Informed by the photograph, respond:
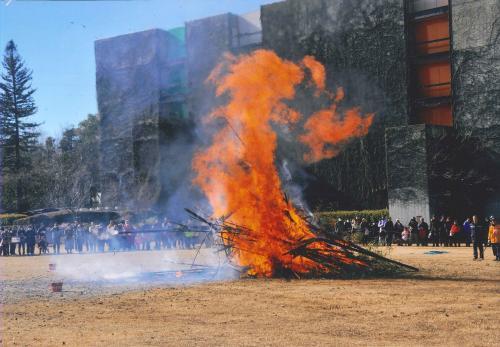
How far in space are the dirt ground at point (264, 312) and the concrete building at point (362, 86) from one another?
17.1 meters

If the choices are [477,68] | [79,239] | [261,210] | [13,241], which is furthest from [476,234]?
[13,241]

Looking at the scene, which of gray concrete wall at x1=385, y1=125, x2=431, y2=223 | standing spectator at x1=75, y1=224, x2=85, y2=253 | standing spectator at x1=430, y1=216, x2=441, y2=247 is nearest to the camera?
standing spectator at x1=430, y1=216, x2=441, y2=247

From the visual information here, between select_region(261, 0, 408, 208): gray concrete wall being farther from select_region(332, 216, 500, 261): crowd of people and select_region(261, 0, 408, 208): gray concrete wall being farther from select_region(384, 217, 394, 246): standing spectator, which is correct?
select_region(384, 217, 394, 246): standing spectator

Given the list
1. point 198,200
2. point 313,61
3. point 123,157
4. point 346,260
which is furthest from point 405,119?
point 346,260

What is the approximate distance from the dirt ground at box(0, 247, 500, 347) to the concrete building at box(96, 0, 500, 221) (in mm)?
17113

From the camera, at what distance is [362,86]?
1612 inches

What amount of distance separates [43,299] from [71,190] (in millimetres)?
39865

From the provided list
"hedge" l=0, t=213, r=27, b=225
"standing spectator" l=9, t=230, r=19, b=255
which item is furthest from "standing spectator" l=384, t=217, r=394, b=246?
"hedge" l=0, t=213, r=27, b=225

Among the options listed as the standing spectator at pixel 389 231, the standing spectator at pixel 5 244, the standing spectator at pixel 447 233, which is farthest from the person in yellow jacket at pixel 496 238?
the standing spectator at pixel 5 244

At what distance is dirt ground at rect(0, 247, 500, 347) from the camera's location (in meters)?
9.74

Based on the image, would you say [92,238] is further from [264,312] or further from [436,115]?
[264,312]

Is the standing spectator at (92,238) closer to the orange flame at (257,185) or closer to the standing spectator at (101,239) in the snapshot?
the standing spectator at (101,239)

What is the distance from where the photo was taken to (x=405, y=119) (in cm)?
3966

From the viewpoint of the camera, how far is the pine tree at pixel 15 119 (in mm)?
33963
